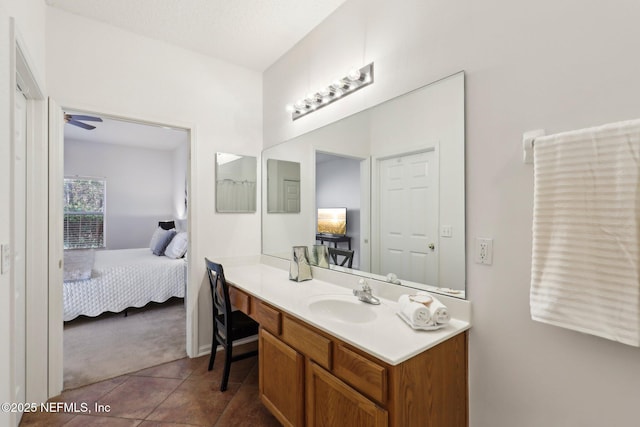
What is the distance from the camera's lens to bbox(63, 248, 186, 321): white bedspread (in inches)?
122

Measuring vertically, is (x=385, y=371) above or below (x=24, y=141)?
below

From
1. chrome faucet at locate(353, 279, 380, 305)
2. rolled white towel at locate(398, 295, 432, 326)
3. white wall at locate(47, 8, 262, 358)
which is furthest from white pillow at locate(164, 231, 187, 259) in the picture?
rolled white towel at locate(398, 295, 432, 326)

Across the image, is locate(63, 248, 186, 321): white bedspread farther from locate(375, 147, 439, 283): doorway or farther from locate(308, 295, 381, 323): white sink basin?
locate(375, 147, 439, 283): doorway

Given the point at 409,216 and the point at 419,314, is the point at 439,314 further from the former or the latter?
the point at 409,216

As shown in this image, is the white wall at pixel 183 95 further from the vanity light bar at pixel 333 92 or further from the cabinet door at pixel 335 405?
A: the cabinet door at pixel 335 405

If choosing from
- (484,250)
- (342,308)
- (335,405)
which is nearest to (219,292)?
Result: (342,308)

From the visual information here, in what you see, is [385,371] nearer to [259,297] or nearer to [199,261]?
[259,297]

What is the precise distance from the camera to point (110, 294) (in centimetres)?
327

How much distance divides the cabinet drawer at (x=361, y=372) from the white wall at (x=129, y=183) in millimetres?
5288

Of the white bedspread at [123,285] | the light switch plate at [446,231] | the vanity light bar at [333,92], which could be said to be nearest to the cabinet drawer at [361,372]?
the light switch plate at [446,231]

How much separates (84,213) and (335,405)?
6166mm

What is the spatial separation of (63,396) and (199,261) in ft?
3.96

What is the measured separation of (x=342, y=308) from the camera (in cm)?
168

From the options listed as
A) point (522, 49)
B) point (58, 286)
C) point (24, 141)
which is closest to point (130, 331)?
point (58, 286)
